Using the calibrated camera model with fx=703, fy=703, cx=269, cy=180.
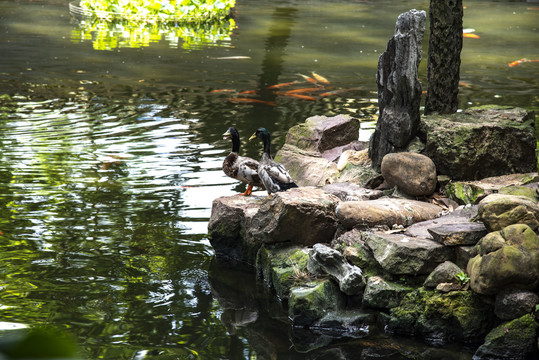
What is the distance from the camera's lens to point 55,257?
6020 mm

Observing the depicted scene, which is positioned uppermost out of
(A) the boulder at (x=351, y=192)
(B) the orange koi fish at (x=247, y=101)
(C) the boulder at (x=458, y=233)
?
(C) the boulder at (x=458, y=233)

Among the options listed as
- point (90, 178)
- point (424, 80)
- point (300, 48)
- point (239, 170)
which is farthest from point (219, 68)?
point (239, 170)

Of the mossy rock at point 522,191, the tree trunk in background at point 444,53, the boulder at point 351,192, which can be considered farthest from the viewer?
the tree trunk in background at point 444,53

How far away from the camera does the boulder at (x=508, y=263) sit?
455 cm

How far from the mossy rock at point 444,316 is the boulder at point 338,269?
342mm

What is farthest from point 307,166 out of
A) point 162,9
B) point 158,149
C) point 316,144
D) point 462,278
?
point 162,9

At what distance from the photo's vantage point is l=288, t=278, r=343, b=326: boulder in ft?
16.5

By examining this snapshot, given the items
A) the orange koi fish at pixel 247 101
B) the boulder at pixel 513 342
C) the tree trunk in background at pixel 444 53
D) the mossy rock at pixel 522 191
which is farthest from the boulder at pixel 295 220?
the orange koi fish at pixel 247 101

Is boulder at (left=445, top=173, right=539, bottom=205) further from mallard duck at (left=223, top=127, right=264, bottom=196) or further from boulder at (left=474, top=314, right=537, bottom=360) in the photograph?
mallard duck at (left=223, top=127, right=264, bottom=196)

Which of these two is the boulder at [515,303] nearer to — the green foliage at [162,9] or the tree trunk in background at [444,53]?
the tree trunk in background at [444,53]

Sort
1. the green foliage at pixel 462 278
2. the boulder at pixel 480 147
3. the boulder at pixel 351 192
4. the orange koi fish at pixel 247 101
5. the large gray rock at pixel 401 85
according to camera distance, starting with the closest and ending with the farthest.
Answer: the green foliage at pixel 462 278
the boulder at pixel 351 192
the boulder at pixel 480 147
the large gray rock at pixel 401 85
the orange koi fish at pixel 247 101

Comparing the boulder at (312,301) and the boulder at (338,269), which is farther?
the boulder at (338,269)

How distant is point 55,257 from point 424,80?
26.3ft

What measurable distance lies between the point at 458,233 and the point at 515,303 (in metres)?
0.74
